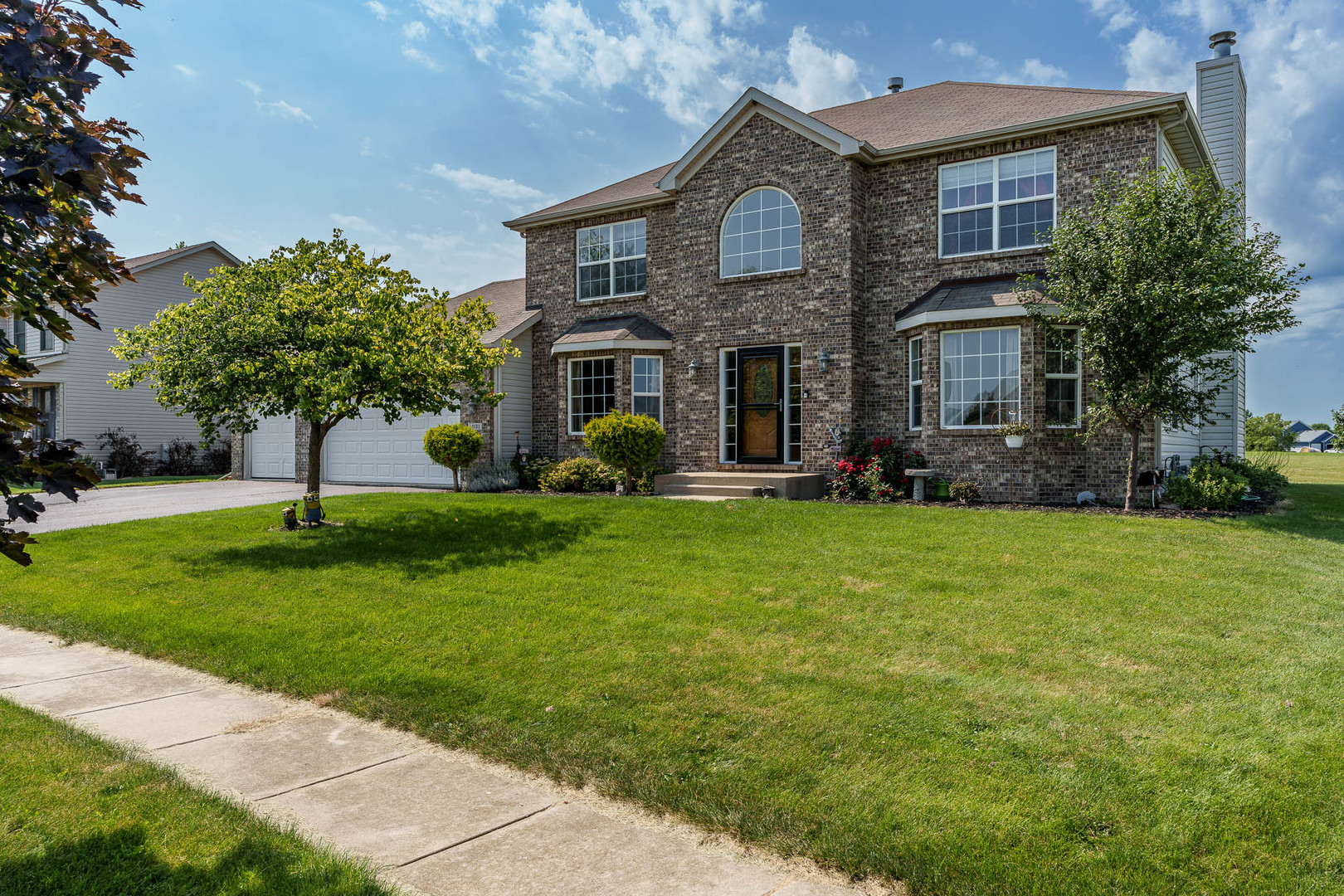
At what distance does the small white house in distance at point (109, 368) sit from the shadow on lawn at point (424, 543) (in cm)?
1781

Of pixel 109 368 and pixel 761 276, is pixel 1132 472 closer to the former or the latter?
pixel 761 276

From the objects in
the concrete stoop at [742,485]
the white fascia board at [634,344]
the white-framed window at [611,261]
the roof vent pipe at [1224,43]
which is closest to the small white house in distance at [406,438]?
the white-framed window at [611,261]

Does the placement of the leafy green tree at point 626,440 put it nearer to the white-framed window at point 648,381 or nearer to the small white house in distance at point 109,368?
the white-framed window at point 648,381

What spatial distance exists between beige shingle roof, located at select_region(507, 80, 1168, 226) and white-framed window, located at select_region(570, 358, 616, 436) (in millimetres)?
3597

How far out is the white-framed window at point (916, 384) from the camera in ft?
46.6

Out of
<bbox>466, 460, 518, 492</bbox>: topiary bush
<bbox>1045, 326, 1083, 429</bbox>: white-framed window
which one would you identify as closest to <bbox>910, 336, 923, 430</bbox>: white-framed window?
<bbox>1045, 326, 1083, 429</bbox>: white-framed window

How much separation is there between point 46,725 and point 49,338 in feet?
102

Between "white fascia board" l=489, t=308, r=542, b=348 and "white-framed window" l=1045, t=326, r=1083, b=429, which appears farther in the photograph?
"white fascia board" l=489, t=308, r=542, b=348

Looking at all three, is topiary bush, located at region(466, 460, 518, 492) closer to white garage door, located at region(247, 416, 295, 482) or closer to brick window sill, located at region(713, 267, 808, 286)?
brick window sill, located at region(713, 267, 808, 286)

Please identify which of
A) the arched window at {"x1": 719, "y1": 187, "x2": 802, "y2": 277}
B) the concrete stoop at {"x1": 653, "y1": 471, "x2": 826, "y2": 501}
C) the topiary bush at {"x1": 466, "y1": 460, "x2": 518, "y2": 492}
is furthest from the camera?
the topiary bush at {"x1": 466, "y1": 460, "x2": 518, "y2": 492}

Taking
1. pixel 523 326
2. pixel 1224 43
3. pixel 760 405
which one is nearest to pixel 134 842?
pixel 760 405

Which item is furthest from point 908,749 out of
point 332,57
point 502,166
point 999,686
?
point 502,166

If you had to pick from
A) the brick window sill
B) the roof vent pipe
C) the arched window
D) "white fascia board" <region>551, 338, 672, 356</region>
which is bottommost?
"white fascia board" <region>551, 338, 672, 356</region>

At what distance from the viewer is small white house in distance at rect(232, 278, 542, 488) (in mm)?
Result: 17875
